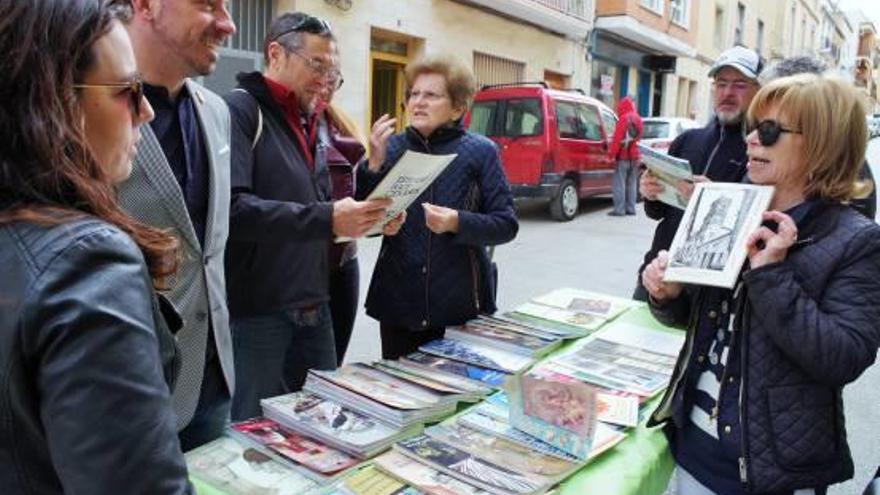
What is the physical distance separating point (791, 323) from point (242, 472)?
1209 millimetres

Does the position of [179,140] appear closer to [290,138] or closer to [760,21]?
[290,138]

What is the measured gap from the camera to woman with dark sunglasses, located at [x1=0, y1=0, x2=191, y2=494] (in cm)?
76

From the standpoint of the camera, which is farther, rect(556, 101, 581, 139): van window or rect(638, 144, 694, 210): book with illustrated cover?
rect(556, 101, 581, 139): van window

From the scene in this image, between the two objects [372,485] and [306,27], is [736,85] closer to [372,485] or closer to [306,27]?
[306,27]

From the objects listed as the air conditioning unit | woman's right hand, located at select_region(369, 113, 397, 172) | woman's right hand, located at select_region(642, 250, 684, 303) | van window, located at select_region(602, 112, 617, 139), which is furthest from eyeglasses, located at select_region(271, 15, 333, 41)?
van window, located at select_region(602, 112, 617, 139)

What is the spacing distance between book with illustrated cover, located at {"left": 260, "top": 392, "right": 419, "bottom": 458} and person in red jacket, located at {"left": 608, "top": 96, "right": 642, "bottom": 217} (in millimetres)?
9299

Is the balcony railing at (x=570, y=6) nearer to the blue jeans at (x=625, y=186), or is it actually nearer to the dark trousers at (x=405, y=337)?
the blue jeans at (x=625, y=186)

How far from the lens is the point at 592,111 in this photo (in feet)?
36.1

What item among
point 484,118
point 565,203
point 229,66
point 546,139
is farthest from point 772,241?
point 484,118

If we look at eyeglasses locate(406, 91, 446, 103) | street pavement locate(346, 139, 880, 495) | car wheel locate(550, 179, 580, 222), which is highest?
eyeglasses locate(406, 91, 446, 103)

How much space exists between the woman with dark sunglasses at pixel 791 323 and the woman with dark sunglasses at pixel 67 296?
1.22m

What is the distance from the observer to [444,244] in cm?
247

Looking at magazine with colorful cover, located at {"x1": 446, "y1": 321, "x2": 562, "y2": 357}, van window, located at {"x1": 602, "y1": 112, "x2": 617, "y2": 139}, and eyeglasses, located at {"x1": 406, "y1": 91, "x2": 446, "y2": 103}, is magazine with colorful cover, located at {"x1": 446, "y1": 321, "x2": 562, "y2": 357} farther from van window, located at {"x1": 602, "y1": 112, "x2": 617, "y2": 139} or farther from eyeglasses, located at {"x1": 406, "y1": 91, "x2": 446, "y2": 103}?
van window, located at {"x1": 602, "y1": 112, "x2": 617, "y2": 139}

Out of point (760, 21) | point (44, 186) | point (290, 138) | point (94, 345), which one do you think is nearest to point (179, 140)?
point (290, 138)
